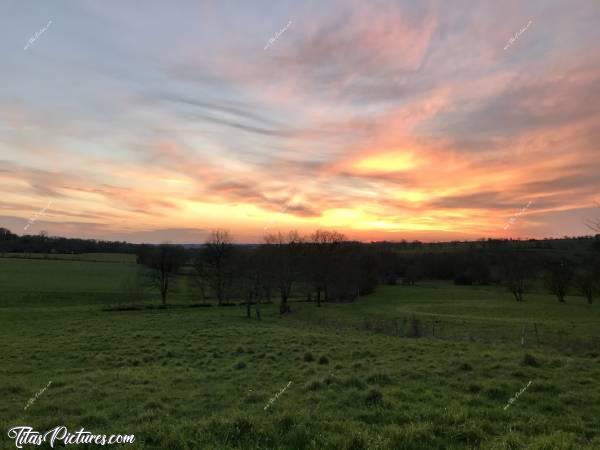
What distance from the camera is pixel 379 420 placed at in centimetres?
810

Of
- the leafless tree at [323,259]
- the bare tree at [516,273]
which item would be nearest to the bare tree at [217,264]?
the leafless tree at [323,259]

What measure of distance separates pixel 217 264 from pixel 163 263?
8956 mm

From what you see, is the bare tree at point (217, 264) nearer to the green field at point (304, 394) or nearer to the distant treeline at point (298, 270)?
the distant treeline at point (298, 270)

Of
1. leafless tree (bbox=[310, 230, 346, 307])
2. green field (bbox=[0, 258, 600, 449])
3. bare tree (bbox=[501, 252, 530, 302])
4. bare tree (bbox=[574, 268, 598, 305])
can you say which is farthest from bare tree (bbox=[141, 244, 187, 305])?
bare tree (bbox=[574, 268, 598, 305])

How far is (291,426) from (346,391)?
2.81 meters

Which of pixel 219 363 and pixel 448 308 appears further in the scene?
pixel 448 308

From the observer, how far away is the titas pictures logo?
273 inches

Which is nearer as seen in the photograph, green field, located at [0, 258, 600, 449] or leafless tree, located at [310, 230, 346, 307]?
green field, located at [0, 258, 600, 449]

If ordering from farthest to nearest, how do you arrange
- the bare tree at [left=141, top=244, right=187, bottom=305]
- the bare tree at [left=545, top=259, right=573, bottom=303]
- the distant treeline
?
the bare tree at [left=545, top=259, right=573, bottom=303] → the bare tree at [left=141, top=244, right=187, bottom=305] → the distant treeline

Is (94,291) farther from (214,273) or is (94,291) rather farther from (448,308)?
(448,308)

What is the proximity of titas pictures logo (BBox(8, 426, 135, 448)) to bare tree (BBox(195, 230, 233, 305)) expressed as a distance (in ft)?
182

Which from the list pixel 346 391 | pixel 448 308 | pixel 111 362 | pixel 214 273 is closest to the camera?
pixel 346 391

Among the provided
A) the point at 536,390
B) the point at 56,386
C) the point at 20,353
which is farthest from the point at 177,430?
the point at 20,353

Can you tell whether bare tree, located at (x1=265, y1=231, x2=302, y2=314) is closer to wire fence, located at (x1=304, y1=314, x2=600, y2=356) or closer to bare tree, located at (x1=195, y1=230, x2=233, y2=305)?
bare tree, located at (x1=195, y1=230, x2=233, y2=305)
